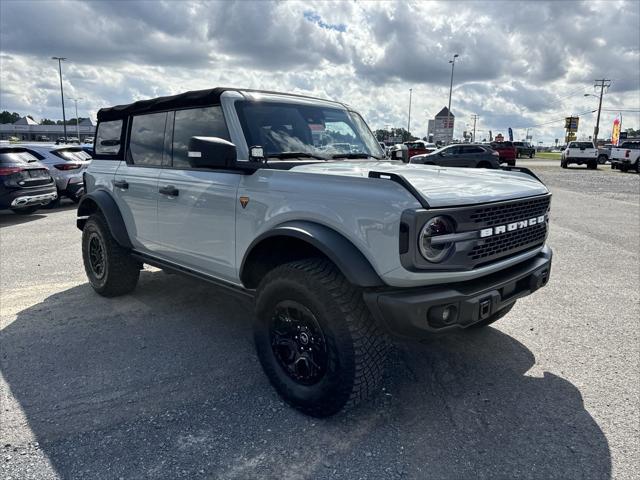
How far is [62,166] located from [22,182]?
194cm

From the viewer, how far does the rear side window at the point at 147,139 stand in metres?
4.20

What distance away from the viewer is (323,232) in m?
2.73

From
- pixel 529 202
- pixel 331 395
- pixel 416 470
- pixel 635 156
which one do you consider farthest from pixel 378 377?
pixel 635 156

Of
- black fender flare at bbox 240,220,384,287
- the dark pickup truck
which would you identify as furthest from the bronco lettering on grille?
the dark pickup truck

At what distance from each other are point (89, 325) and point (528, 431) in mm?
3624

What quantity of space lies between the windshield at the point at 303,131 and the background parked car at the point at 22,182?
341 inches

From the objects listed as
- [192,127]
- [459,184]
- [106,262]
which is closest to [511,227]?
[459,184]

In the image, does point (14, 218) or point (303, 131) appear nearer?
point (303, 131)

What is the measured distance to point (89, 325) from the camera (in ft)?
14.1

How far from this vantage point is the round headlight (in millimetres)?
2457

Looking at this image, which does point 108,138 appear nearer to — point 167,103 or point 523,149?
point 167,103

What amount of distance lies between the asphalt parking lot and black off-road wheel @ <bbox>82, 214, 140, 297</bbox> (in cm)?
17

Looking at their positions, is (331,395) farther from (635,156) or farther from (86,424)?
(635,156)

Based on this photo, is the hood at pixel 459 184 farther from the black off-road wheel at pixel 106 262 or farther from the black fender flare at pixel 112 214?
the black off-road wheel at pixel 106 262
